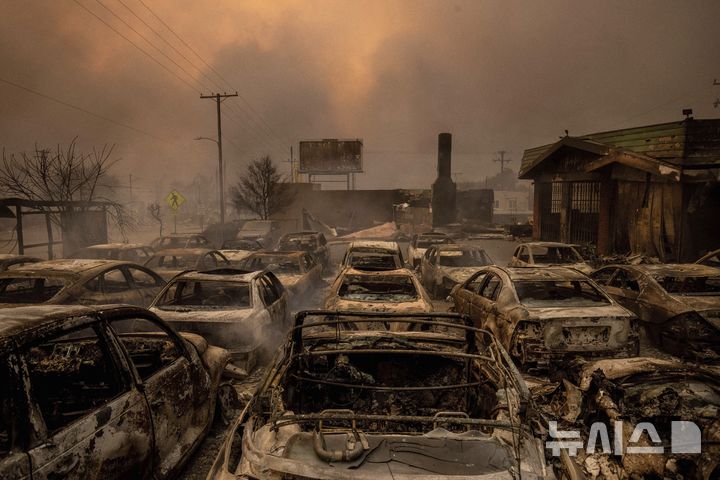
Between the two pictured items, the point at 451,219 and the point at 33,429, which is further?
the point at 451,219

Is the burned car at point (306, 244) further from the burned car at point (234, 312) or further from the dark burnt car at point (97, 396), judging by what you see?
the dark burnt car at point (97, 396)

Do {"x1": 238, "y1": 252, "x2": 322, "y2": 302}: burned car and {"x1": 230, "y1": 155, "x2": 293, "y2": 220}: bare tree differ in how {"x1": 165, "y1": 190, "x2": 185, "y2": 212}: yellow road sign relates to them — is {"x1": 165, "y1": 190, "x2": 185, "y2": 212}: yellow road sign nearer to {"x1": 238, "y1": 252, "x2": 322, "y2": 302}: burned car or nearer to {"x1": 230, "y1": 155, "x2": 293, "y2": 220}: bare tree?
{"x1": 230, "y1": 155, "x2": 293, "y2": 220}: bare tree

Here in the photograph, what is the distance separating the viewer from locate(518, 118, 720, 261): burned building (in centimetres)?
1211

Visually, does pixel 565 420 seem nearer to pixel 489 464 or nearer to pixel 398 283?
pixel 489 464

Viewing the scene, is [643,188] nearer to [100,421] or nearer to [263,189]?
[100,421]

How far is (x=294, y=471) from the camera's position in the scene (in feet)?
7.72

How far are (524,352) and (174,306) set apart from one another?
497 centimetres

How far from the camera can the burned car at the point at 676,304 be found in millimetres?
6492

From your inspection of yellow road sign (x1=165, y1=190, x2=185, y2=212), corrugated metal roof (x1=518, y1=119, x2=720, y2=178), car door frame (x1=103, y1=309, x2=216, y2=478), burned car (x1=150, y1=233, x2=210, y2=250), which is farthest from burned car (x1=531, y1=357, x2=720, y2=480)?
yellow road sign (x1=165, y1=190, x2=185, y2=212)

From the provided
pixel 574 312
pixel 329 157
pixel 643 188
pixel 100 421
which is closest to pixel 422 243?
pixel 643 188

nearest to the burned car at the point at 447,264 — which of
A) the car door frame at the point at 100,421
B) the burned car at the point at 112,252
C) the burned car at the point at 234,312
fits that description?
the burned car at the point at 234,312

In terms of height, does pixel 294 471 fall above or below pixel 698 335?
above

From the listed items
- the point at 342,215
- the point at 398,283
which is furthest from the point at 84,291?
the point at 342,215

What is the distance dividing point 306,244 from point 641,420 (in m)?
13.1
